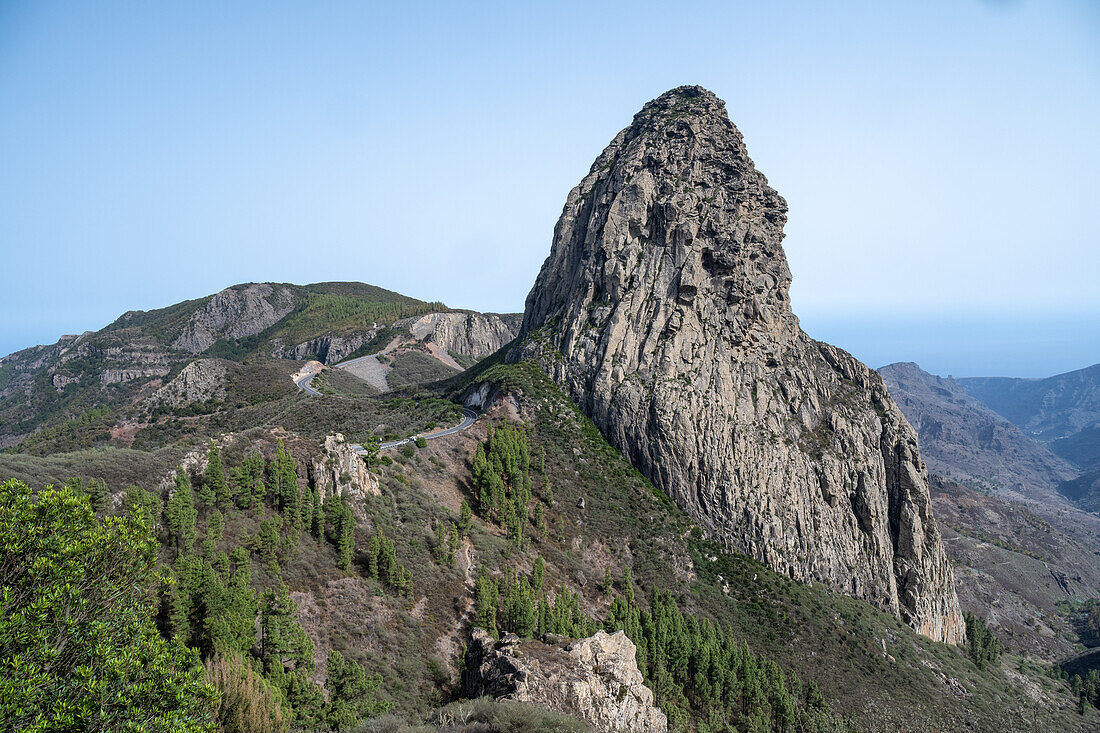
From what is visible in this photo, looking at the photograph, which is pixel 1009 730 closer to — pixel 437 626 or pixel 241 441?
pixel 437 626

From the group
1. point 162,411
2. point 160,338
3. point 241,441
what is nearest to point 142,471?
point 241,441

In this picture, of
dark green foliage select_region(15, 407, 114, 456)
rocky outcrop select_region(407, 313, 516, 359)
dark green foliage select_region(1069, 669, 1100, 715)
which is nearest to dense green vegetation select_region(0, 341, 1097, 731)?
dark green foliage select_region(1069, 669, 1100, 715)

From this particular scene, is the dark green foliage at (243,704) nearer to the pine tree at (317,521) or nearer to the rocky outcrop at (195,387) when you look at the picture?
the pine tree at (317,521)

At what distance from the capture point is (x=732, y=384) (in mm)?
82188

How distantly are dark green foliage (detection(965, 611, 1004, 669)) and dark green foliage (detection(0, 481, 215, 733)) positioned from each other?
106084 millimetres

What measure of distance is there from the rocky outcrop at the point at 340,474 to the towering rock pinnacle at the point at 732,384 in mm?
41777

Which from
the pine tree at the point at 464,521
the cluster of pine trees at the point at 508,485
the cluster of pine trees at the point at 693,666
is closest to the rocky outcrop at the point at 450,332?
the cluster of pine trees at the point at 508,485

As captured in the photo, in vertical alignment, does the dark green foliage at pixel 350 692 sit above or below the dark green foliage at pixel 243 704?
below

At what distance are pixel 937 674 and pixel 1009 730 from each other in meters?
7.95

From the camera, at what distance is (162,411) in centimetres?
10106

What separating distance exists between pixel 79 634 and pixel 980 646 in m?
114

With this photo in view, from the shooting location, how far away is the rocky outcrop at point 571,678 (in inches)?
1089

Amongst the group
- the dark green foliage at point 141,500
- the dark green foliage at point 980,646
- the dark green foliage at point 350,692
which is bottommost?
the dark green foliage at point 980,646

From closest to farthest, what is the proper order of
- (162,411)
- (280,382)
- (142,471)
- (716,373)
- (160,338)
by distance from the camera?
(142,471)
(716,373)
(162,411)
(280,382)
(160,338)
